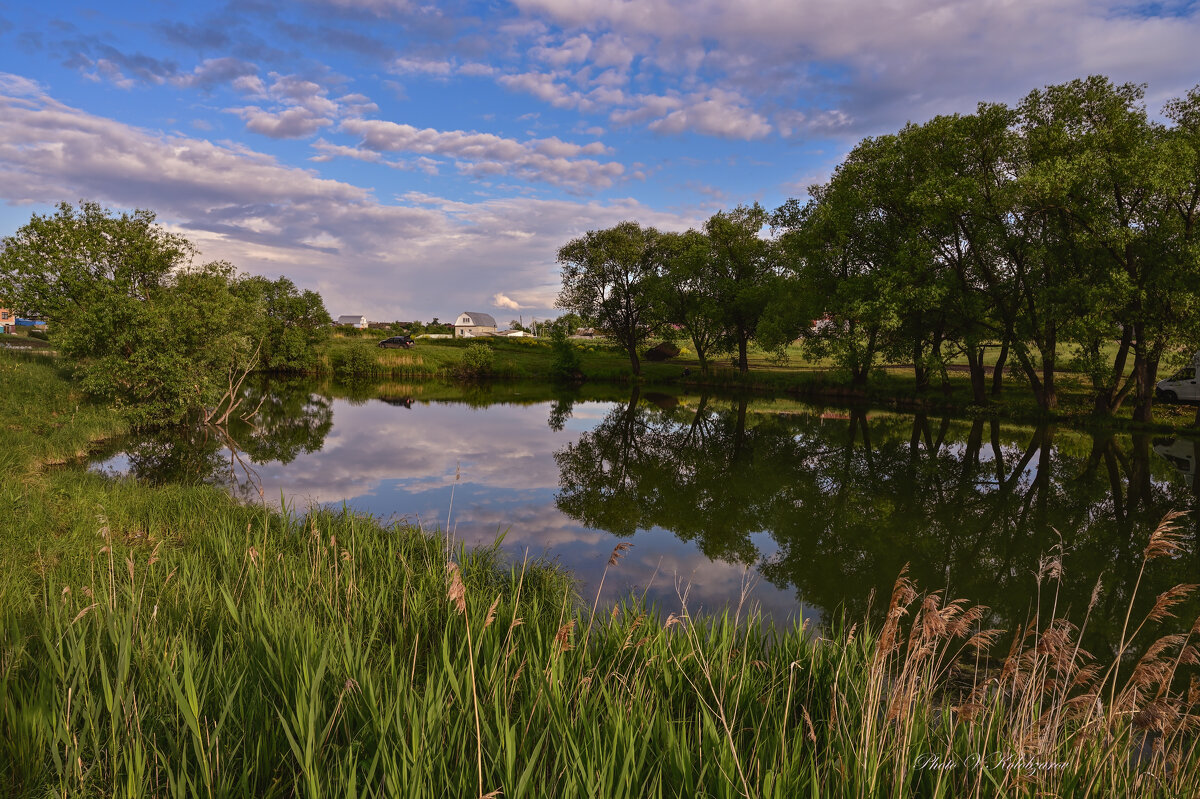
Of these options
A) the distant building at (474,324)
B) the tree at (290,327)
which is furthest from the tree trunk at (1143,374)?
the distant building at (474,324)

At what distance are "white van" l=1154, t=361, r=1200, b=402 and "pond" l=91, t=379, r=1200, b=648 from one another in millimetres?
7910

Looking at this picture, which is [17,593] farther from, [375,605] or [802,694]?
[802,694]

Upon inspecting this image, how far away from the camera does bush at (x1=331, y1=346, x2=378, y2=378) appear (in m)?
63.2

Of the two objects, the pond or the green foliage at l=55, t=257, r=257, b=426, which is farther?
the green foliage at l=55, t=257, r=257, b=426

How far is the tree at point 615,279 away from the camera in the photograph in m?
57.6

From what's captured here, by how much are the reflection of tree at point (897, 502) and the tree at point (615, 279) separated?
1232 inches

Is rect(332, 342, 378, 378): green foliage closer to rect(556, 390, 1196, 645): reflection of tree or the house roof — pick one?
rect(556, 390, 1196, 645): reflection of tree

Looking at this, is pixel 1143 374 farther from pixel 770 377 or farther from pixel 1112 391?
pixel 770 377

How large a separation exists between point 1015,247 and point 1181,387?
11085 millimetres

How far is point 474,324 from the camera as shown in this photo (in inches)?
6481

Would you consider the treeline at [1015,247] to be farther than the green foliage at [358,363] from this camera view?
No

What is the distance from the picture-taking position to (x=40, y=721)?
3.30 meters

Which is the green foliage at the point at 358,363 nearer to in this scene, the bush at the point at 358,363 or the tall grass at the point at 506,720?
the bush at the point at 358,363

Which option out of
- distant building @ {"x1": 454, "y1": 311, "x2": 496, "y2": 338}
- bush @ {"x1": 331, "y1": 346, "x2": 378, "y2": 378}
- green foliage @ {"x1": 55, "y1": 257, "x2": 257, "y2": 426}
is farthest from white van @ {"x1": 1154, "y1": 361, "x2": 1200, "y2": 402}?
distant building @ {"x1": 454, "y1": 311, "x2": 496, "y2": 338}
